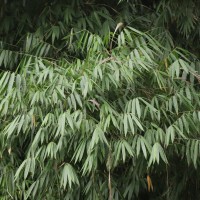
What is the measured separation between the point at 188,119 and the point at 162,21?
2.77ft

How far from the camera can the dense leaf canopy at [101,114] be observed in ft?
7.52

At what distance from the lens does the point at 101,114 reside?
7.47ft

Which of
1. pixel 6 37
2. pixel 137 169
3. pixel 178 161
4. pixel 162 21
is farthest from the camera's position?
pixel 6 37

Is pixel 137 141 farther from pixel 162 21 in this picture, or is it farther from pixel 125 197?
pixel 162 21

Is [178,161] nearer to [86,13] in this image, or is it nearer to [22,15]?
[86,13]

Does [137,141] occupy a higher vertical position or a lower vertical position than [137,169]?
higher

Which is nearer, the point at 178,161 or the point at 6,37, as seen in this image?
the point at 178,161

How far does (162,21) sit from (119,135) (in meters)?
0.96

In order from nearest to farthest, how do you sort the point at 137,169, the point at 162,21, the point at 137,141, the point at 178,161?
the point at 137,141, the point at 137,169, the point at 178,161, the point at 162,21

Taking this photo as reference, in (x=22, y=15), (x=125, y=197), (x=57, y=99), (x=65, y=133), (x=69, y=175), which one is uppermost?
(x=22, y=15)

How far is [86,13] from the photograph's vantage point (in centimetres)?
304

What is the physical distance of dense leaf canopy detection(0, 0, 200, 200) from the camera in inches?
90.2

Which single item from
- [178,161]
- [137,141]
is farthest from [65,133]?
[178,161]

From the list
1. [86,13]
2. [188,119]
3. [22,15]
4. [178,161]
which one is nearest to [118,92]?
[188,119]
